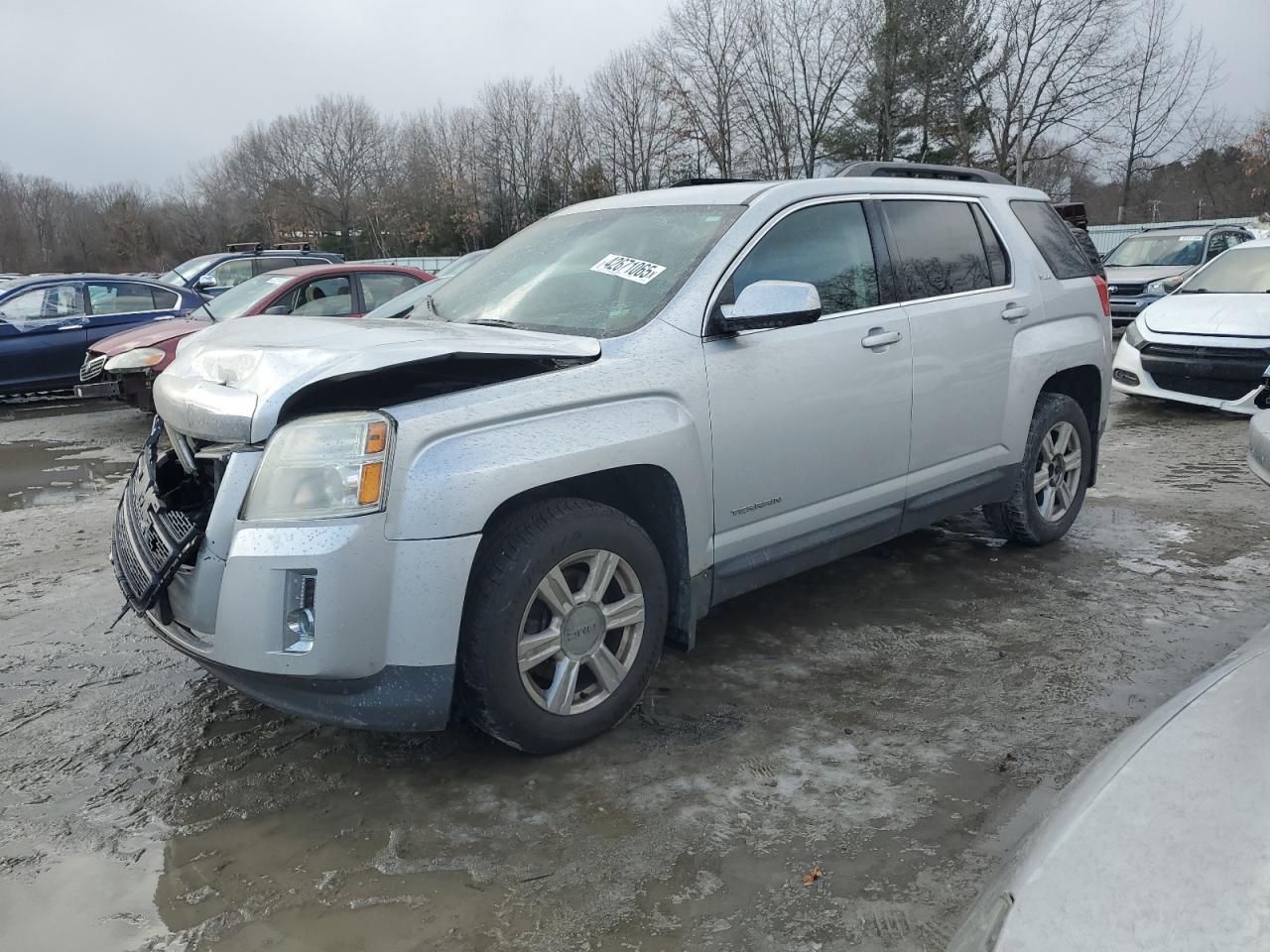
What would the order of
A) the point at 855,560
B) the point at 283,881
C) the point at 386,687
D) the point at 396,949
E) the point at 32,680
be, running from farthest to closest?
→ 1. the point at 855,560
2. the point at 32,680
3. the point at 386,687
4. the point at 283,881
5. the point at 396,949

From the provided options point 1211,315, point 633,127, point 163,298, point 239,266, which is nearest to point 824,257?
point 1211,315

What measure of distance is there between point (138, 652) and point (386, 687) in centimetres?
194

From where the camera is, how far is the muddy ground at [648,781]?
2.48 m

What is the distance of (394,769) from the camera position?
3.20m

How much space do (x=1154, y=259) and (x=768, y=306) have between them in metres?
14.8

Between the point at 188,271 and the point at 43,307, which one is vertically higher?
the point at 188,271

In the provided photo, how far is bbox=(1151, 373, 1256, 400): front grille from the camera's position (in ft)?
28.5

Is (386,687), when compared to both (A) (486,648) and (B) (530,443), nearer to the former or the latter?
(A) (486,648)

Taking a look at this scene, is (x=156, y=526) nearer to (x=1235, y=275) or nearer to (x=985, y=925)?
(x=985, y=925)

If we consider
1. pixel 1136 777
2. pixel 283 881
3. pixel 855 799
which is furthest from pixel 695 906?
pixel 1136 777

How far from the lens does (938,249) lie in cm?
452

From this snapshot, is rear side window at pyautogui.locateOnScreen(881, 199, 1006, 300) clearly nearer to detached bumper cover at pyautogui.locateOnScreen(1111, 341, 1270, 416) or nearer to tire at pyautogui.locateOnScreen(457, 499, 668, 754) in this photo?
Result: tire at pyautogui.locateOnScreen(457, 499, 668, 754)

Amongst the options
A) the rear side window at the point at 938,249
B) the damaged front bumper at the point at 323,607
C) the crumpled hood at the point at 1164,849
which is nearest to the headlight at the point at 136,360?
the damaged front bumper at the point at 323,607

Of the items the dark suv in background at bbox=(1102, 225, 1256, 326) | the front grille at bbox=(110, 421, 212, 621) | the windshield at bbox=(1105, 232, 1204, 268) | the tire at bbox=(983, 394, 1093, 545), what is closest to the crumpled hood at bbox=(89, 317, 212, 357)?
the front grille at bbox=(110, 421, 212, 621)
